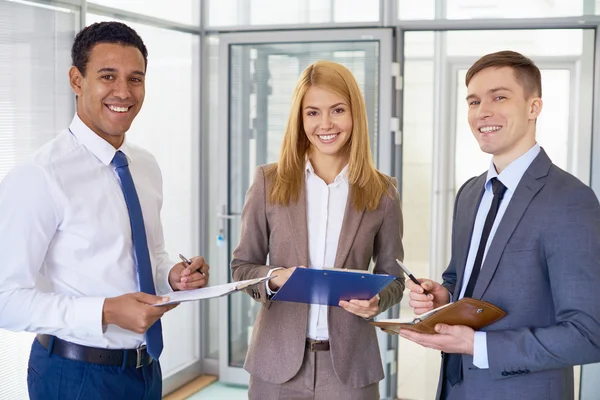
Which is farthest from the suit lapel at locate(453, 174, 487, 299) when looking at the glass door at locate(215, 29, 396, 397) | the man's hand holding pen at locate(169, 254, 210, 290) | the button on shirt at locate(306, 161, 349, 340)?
the glass door at locate(215, 29, 396, 397)

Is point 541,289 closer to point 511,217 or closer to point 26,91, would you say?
point 511,217

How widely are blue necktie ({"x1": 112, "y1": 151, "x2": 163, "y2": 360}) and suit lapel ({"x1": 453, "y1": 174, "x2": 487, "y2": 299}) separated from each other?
0.84 metres

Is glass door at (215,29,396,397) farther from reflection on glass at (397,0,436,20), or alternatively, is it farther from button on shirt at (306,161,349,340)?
button on shirt at (306,161,349,340)

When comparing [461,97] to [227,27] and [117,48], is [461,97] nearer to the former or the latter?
[227,27]

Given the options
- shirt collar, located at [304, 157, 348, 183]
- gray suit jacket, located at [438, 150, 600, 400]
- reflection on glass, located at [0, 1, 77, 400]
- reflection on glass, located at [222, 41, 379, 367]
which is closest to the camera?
gray suit jacket, located at [438, 150, 600, 400]

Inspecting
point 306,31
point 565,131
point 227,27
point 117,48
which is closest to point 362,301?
point 117,48

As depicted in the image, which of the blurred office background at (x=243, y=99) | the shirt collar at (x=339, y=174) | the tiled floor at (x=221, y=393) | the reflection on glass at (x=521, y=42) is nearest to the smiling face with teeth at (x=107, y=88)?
the shirt collar at (x=339, y=174)

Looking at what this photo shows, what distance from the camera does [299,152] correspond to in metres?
2.44

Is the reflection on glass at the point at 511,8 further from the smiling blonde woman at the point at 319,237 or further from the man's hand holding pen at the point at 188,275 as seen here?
the man's hand holding pen at the point at 188,275

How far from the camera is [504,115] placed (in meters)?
1.82

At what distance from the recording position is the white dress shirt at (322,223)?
2.28 m

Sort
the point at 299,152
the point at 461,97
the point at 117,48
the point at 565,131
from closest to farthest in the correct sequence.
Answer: the point at 117,48 → the point at 299,152 → the point at 565,131 → the point at 461,97

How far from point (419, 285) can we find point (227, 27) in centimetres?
305

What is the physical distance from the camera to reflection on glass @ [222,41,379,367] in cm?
446
